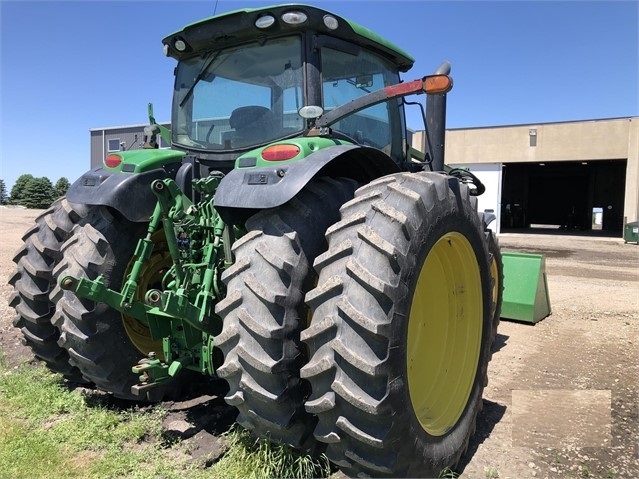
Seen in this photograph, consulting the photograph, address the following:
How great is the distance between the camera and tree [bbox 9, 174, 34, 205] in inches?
1404

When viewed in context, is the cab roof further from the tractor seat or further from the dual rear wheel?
the dual rear wheel

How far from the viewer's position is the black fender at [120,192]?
3131 mm

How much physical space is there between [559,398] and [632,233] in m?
19.7

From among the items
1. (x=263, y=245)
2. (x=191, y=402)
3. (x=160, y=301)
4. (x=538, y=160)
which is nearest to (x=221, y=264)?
(x=160, y=301)

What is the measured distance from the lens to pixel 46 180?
118 feet

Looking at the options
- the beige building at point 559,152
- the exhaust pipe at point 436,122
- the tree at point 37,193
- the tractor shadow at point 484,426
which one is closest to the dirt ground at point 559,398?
the tractor shadow at point 484,426

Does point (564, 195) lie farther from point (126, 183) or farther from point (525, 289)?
point (126, 183)

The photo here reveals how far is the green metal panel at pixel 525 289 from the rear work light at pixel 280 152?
15.6ft

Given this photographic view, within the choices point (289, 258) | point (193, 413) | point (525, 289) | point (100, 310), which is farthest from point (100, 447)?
point (525, 289)

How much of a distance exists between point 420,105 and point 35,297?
3268 mm

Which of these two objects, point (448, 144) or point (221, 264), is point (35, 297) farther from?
point (448, 144)

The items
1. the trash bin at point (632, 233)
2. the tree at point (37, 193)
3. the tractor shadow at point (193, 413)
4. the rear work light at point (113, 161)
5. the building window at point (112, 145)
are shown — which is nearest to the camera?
the tractor shadow at point (193, 413)

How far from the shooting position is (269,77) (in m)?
3.45

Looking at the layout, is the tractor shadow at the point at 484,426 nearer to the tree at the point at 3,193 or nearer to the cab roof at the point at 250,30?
the cab roof at the point at 250,30
